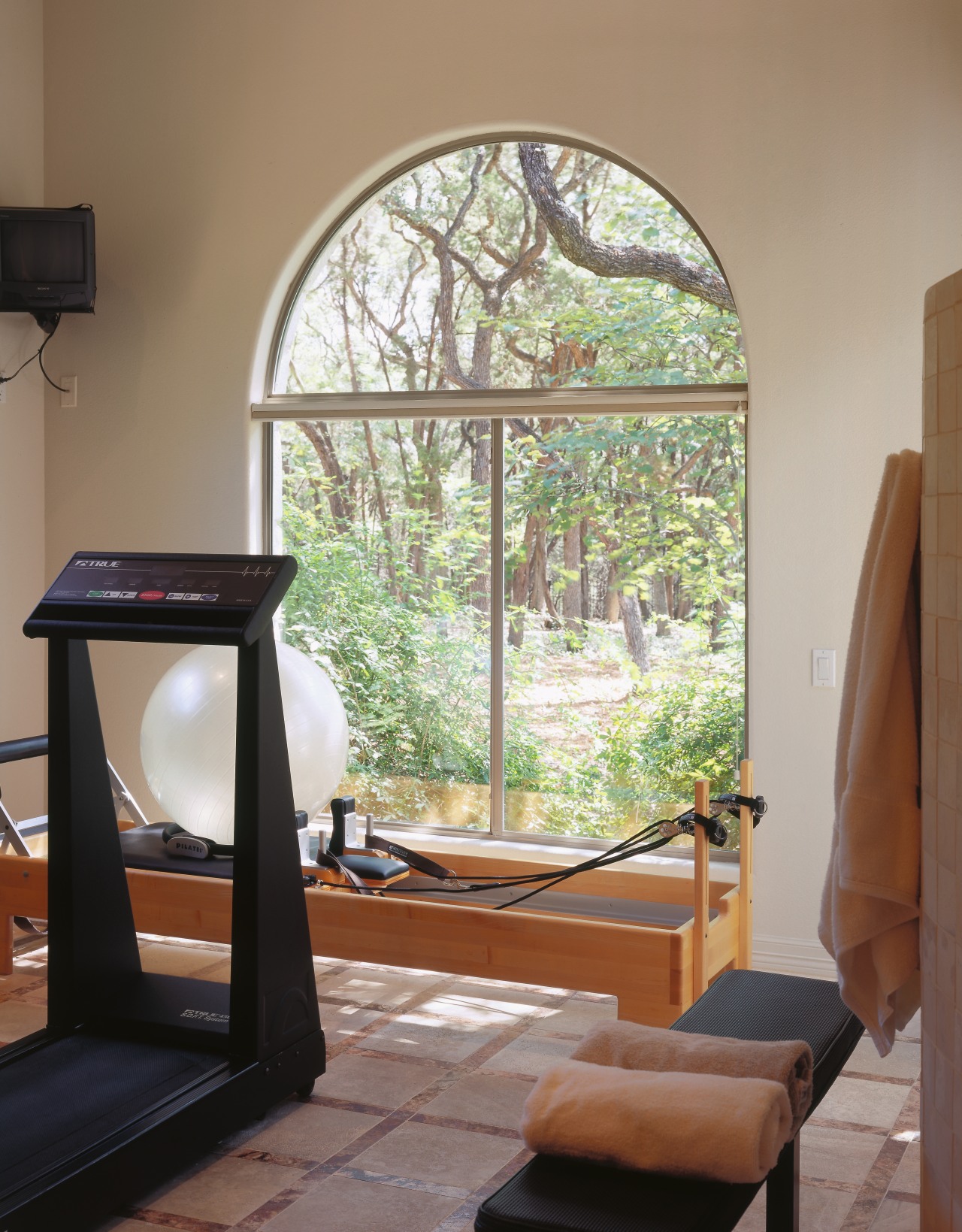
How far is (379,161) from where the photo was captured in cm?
448

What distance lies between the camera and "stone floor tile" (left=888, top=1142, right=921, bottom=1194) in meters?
2.54

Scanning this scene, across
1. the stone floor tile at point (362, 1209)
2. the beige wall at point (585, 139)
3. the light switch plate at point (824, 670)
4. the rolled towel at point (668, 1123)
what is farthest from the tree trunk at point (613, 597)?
the rolled towel at point (668, 1123)

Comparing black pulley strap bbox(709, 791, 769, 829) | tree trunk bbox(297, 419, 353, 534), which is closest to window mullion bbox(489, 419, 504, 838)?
tree trunk bbox(297, 419, 353, 534)

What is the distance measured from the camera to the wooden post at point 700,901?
3.08m

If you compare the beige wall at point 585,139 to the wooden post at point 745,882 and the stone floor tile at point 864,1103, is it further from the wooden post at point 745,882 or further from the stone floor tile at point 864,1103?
the stone floor tile at point 864,1103

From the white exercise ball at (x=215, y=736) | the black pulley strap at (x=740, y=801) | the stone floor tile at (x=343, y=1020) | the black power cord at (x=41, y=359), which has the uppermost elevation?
the black power cord at (x=41, y=359)

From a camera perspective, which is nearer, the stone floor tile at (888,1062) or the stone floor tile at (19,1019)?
the stone floor tile at (888,1062)

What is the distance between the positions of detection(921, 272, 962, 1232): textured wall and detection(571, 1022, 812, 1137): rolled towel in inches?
8.5

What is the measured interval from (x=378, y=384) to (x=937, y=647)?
3.56 metres

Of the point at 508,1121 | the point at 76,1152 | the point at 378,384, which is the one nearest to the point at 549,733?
the point at 378,384

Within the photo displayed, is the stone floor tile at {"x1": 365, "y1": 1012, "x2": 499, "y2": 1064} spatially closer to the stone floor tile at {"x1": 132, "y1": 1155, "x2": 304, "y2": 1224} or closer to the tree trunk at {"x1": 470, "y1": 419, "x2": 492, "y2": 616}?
the stone floor tile at {"x1": 132, "y1": 1155, "x2": 304, "y2": 1224}

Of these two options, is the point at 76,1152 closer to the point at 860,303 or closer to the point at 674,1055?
the point at 674,1055

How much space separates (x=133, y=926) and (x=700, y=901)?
147cm

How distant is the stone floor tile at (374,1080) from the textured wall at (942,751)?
68.6 inches
